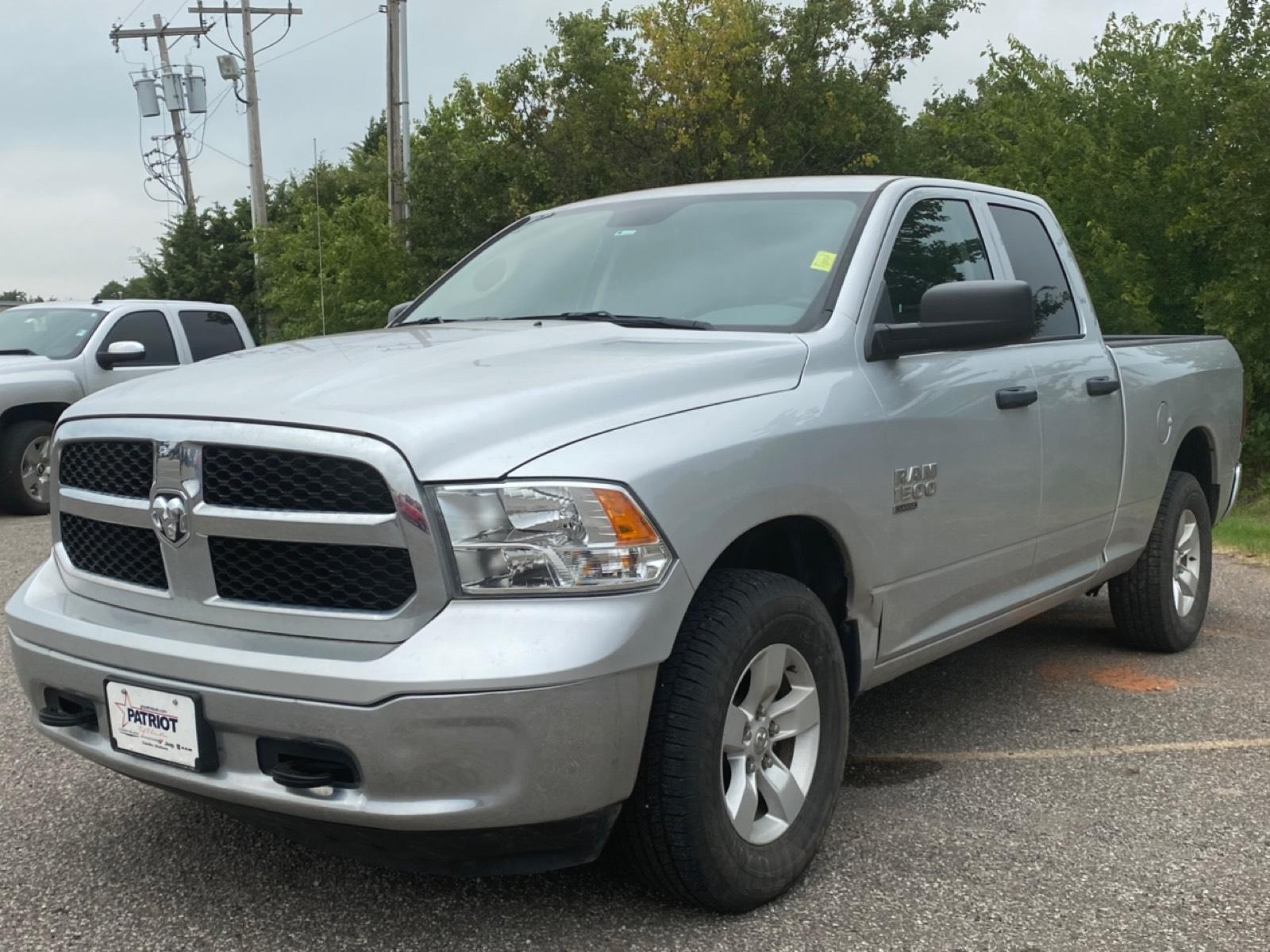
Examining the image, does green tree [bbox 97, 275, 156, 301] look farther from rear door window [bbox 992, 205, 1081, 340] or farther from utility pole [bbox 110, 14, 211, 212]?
rear door window [bbox 992, 205, 1081, 340]

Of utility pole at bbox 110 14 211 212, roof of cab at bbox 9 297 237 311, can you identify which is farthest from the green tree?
roof of cab at bbox 9 297 237 311

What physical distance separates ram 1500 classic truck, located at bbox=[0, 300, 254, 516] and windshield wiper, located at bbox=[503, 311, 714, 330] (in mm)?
7552

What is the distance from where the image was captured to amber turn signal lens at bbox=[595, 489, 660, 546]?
2701mm

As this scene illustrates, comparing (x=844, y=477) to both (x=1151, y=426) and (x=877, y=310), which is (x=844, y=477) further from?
(x=1151, y=426)

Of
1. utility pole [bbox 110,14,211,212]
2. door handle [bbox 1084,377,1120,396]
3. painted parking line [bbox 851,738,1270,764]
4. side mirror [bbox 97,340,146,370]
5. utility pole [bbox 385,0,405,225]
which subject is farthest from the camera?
utility pole [bbox 110,14,211,212]

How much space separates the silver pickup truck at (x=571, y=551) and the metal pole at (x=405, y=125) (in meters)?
20.6

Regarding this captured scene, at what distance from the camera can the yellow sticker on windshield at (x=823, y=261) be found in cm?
379

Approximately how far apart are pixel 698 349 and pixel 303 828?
4.77 feet

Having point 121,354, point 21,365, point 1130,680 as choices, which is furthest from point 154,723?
point 21,365

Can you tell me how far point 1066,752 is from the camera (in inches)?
170

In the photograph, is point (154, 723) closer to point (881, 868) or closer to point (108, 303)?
point (881, 868)

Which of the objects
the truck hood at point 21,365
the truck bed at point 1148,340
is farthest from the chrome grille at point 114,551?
the truck hood at point 21,365

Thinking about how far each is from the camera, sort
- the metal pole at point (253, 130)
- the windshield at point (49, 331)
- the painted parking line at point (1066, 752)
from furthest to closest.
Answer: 1. the metal pole at point (253, 130)
2. the windshield at point (49, 331)
3. the painted parking line at point (1066, 752)

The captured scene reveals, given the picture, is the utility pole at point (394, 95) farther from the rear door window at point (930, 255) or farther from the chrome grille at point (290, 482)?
the chrome grille at point (290, 482)
